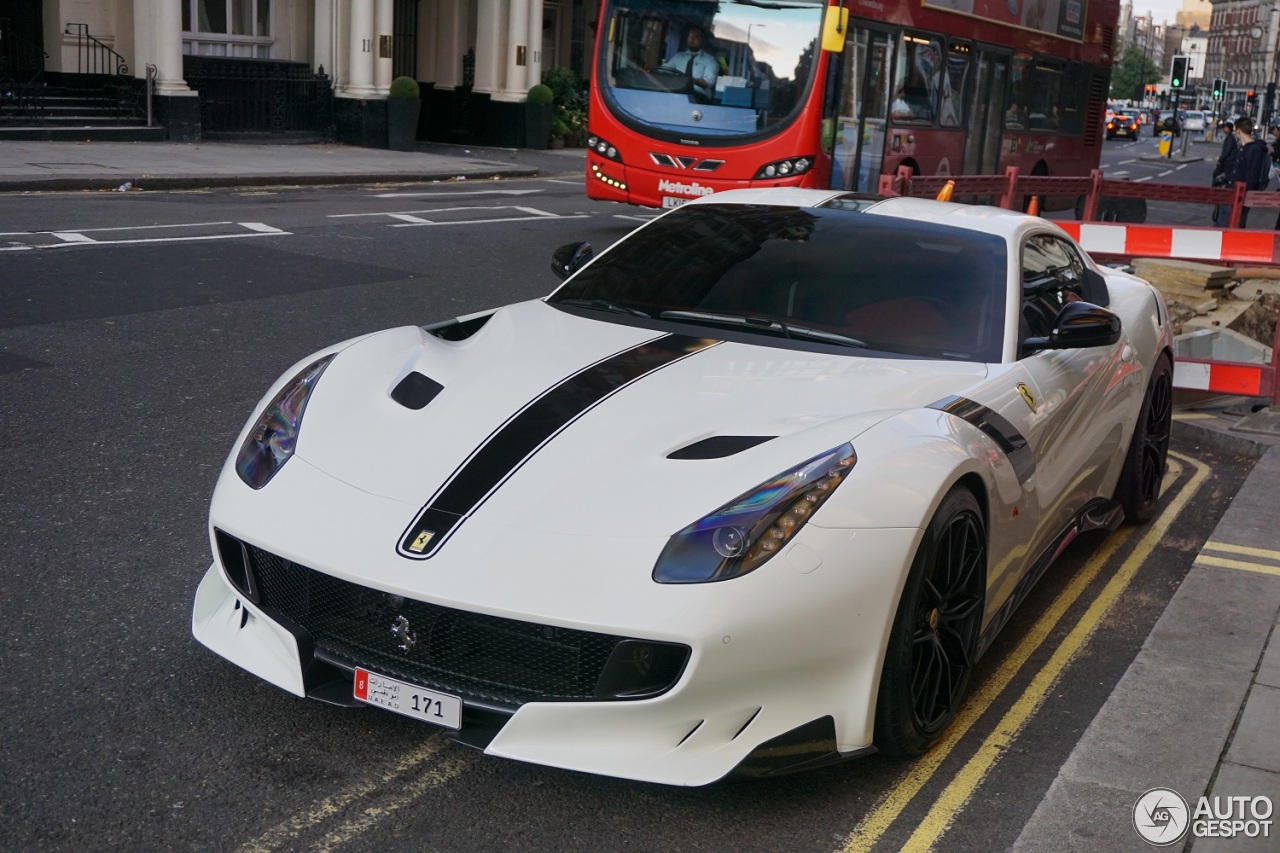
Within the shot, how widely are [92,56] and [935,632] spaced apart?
2468 cm

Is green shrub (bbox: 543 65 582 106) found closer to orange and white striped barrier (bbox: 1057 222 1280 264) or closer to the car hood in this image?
orange and white striped barrier (bbox: 1057 222 1280 264)

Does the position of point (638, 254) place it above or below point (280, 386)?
above

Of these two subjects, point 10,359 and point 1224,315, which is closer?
point 10,359

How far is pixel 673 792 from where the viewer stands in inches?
137

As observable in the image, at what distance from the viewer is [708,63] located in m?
15.2

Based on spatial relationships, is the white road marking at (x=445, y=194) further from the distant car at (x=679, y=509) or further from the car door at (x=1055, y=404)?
the distant car at (x=679, y=509)

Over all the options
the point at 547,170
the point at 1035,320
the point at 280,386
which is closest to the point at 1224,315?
the point at 1035,320

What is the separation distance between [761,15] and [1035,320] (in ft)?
35.4

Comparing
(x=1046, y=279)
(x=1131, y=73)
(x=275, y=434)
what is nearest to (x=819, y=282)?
(x=1046, y=279)

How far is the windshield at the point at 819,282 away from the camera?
15.0 ft

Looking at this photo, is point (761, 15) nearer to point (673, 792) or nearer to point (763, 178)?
point (763, 178)

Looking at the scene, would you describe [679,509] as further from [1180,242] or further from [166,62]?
[166,62]

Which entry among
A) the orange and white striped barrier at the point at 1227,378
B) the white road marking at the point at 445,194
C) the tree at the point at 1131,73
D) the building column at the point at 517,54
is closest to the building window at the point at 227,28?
the building column at the point at 517,54

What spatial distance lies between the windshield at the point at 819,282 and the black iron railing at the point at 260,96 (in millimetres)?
22801
